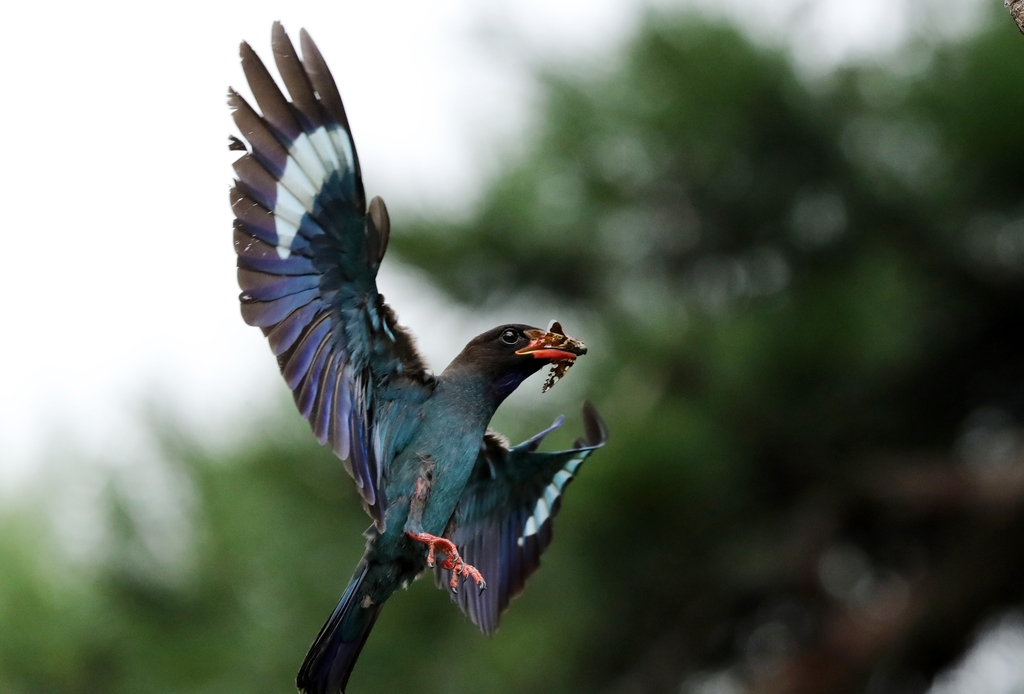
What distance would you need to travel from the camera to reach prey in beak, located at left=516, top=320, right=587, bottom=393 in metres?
2.21

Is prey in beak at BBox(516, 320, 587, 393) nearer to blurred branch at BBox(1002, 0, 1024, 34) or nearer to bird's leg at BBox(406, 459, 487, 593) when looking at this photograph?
bird's leg at BBox(406, 459, 487, 593)

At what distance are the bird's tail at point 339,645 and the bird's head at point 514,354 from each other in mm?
434

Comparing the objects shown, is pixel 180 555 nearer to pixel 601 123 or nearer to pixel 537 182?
pixel 537 182

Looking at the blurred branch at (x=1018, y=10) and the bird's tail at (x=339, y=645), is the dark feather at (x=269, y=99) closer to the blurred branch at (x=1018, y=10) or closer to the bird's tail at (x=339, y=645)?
the bird's tail at (x=339, y=645)

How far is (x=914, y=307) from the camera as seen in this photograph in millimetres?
4633

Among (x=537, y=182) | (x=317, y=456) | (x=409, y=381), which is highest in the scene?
(x=537, y=182)

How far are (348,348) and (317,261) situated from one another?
169mm

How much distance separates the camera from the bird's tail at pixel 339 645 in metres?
2.21

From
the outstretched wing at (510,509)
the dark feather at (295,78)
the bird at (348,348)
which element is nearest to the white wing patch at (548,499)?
the outstretched wing at (510,509)

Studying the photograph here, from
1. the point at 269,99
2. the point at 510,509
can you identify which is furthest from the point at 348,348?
the point at 510,509

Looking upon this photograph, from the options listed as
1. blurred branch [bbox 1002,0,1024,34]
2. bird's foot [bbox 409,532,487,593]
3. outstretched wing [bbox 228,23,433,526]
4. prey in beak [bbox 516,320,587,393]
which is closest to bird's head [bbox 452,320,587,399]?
prey in beak [bbox 516,320,587,393]

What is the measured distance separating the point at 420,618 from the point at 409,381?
9.57 ft

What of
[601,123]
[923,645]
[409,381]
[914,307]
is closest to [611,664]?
[923,645]

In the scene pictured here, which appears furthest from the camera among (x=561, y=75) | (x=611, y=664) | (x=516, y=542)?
(x=561, y=75)
